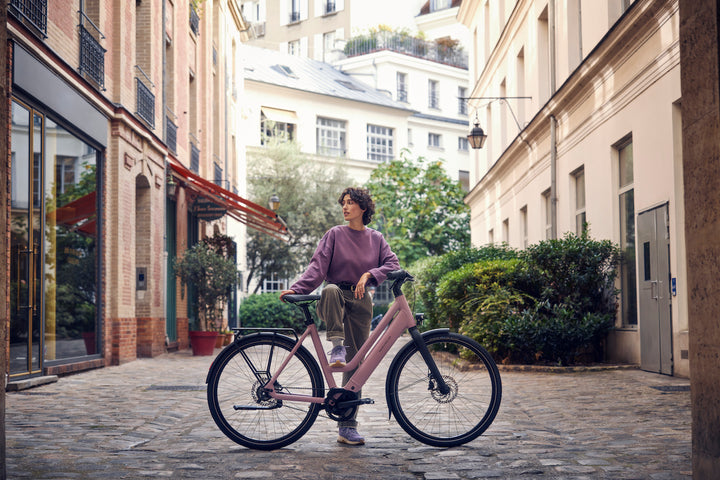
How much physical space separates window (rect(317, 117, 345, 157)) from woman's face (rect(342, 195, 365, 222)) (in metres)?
38.0

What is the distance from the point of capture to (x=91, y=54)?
13500mm

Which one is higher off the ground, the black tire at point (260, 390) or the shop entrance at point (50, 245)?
the shop entrance at point (50, 245)

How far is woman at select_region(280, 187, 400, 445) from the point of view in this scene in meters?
5.97

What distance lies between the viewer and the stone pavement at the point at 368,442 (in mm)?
5160

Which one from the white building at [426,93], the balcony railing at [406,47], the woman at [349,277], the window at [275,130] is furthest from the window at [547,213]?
the balcony railing at [406,47]

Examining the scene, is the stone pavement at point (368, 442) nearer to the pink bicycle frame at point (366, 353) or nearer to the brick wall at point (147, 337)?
the pink bicycle frame at point (366, 353)

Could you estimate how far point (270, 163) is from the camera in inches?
1519

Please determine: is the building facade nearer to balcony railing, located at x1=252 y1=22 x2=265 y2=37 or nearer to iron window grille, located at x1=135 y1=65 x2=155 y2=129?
iron window grille, located at x1=135 y1=65 x2=155 y2=129

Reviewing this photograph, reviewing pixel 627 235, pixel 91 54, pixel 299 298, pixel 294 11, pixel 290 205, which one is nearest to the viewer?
pixel 299 298

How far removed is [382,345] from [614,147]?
9272mm

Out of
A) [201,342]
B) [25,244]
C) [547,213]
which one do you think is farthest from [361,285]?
[547,213]

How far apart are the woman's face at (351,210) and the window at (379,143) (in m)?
40.5

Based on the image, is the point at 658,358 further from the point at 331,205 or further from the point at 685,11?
the point at 331,205

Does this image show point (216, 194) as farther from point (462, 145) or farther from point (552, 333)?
point (462, 145)
